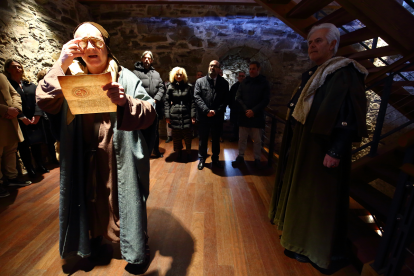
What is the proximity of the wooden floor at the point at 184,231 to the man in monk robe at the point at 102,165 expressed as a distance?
0.98 feet

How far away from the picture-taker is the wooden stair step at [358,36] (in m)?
2.15

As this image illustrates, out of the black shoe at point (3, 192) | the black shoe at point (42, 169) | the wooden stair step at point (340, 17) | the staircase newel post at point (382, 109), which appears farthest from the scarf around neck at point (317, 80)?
the black shoe at point (42, 169)

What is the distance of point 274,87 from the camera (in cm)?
491

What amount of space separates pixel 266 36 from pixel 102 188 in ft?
15.5

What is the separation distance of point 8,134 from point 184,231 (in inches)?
95.1

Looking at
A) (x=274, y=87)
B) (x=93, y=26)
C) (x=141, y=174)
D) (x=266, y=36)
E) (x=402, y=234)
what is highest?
(x=266, y=36)

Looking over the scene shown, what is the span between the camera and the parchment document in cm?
88

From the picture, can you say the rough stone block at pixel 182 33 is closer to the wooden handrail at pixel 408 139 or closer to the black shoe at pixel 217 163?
the black shoe at pixel 217 163

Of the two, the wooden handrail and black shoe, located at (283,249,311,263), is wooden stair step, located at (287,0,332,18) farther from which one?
black shoe, located at (283,249,311,263)

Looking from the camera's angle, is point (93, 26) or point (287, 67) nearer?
point (93, 26)

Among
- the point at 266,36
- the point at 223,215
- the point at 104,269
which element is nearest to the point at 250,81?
the point at 223,215

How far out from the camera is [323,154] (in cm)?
131

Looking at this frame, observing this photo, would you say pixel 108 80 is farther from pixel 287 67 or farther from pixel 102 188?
pixel 287 67

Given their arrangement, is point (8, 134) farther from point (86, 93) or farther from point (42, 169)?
point (86, 93)
